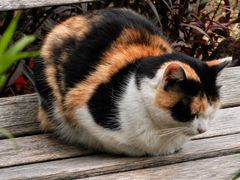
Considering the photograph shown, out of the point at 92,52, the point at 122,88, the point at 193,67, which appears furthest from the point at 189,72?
the point at 92,52

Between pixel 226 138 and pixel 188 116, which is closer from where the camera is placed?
pixel 188 116

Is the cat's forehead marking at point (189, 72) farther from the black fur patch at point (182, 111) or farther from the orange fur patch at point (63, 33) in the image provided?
the orange fur patch at point (63, 33)

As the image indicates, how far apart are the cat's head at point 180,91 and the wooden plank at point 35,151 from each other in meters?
0.39

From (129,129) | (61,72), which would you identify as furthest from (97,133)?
(61,72)

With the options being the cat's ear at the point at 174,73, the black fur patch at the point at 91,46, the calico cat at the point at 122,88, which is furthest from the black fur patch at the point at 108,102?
the cat's ear at the point at 174,73

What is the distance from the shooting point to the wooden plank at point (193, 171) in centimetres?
192

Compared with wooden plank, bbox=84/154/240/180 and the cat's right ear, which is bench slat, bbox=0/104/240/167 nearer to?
wooden plank, bbox=84/154/240/180

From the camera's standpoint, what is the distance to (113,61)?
7.26 ft

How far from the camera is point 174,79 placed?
6.69ft

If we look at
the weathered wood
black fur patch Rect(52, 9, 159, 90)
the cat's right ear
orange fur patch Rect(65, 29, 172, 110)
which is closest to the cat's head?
the cat's right ear

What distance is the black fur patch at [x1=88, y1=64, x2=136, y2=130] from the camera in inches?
85.4

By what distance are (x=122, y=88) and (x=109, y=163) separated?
31 centimetres

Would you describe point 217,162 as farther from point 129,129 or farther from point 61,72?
point 61,72

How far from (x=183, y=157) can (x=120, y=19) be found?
0.66 m
